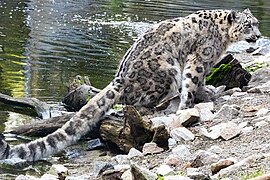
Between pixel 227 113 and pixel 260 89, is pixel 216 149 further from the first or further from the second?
pixel 260 89

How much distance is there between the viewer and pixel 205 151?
19.5 ft

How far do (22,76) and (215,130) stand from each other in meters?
5.90

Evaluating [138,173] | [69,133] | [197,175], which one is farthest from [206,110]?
[138,173]

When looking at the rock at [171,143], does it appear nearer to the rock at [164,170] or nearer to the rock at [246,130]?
the rock at [246,130]

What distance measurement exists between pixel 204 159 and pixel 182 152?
2.37 feet

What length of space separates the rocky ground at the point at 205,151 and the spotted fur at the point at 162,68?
312 millimetres

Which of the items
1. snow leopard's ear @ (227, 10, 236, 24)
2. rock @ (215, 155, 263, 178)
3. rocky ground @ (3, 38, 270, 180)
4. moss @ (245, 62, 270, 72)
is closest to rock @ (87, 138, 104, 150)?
rocky ground @ (3, 38, 270, 180)

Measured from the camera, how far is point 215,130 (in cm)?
675

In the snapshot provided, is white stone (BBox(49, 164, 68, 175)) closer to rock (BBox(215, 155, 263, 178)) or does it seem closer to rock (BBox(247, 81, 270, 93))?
rock (BBox(215, 155, 263, 178))

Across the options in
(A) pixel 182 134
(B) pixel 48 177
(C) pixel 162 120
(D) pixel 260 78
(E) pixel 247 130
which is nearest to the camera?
(B) pixel 48 177

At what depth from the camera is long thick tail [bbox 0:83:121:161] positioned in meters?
7.14

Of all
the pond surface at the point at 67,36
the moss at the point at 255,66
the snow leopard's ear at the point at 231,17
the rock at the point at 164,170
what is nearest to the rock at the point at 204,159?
the rock at the point at 164,170

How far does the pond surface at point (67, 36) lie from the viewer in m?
11.9

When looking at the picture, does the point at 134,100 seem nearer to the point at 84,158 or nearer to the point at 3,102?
the point at 84,158
